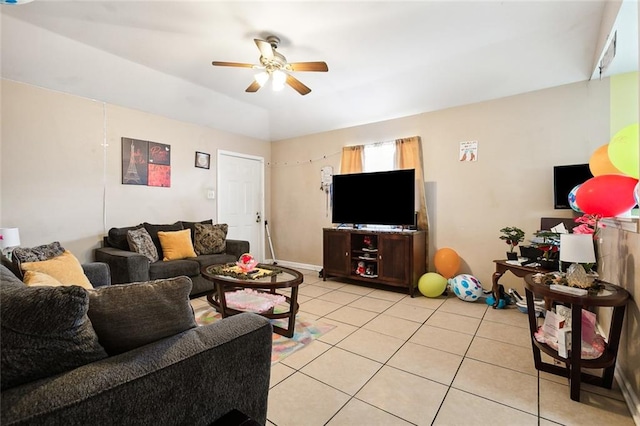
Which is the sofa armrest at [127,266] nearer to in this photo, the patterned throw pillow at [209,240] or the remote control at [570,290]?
the patterned throw pillow at [209,240]

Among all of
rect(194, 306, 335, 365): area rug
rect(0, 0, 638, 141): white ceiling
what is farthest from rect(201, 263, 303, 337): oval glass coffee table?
rect(0, 0, 638, 141): white ceiling

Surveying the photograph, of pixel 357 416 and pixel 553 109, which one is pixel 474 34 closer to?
pixel 553 109

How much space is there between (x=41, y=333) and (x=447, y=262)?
12.7 ft

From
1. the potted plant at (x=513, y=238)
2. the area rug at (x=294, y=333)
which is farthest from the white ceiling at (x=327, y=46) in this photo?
the area rug at (x=294, y=333)

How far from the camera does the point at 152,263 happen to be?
3.41m

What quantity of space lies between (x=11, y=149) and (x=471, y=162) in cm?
513

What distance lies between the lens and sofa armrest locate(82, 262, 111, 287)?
2.59m

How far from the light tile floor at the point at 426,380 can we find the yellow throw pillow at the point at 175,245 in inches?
73.4

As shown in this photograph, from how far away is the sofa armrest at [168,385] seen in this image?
0.73 metres

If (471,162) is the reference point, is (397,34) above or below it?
above

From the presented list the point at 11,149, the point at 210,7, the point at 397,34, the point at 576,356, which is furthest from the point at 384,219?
the point at 11,149

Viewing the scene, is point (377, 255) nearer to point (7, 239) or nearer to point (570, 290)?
point (570, 290)

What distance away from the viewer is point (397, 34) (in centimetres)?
277

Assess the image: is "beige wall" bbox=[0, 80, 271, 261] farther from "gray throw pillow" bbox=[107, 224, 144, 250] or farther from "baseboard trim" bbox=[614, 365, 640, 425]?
"baseboard trim" bbox=[614, 365, 640, 425]
